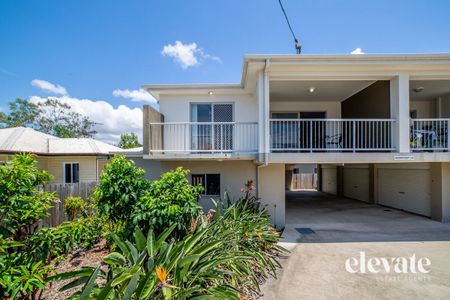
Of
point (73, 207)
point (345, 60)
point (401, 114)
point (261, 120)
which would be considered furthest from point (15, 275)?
point (401, 114)

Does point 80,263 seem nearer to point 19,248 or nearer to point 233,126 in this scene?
point 19,248

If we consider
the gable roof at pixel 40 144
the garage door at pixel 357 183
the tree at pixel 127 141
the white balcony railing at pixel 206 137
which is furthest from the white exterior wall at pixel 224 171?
the tree at pixel 127 141

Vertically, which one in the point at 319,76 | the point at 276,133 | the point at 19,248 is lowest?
the point at 19,248

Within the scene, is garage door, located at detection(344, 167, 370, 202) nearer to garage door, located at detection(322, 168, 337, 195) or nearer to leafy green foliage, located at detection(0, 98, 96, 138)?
garage door, located at detection(322, 168, 337, 195)

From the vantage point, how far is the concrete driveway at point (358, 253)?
3793 mm

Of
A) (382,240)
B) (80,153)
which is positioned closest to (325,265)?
(382,240)

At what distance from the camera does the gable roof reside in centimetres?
1205

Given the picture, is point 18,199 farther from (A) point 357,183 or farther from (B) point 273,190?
(A) point 357,183

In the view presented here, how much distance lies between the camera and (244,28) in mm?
9031

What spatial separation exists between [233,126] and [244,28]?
4547 millimetres

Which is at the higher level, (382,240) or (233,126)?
(233,126)

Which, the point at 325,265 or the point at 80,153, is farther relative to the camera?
the point at 80,153

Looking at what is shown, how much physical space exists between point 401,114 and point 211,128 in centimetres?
652

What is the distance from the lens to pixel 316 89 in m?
8.52
